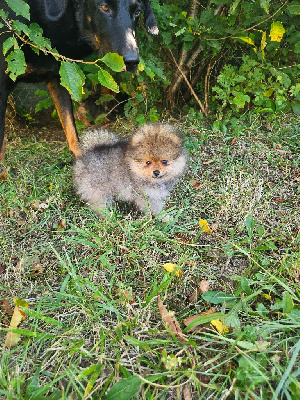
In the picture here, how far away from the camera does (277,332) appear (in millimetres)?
1713

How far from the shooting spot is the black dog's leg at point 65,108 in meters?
3.40

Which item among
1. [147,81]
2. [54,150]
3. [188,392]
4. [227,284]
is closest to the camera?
[188,392]

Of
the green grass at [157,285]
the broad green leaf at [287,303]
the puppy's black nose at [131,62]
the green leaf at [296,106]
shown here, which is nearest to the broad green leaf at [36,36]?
the puppy's black nose at [131,62]

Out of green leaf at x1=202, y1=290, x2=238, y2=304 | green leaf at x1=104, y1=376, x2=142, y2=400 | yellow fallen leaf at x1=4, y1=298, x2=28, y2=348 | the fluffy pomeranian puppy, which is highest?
the fluffy pomeranian puppy

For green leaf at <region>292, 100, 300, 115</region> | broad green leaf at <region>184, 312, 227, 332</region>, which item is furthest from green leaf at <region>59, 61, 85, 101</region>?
green leaf at <region>292, 100, 300, 115</region>

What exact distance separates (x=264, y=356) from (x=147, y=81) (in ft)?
11.8

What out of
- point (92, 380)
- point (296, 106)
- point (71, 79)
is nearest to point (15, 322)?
point (92, 380)

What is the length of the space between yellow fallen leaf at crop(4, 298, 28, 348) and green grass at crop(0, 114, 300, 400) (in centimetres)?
4

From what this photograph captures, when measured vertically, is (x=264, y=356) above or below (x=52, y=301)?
below

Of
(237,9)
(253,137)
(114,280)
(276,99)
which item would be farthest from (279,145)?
(114,280)

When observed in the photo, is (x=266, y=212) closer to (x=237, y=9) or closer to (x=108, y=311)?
(x=108, y=311)

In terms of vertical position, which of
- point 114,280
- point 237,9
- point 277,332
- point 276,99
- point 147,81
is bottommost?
point 277,332

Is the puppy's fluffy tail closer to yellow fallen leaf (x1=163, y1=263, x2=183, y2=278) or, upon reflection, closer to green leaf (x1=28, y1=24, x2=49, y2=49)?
green leaf (x1=28, y1=24, x2=49, y2=49)

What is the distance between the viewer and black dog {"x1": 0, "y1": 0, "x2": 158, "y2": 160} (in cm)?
274
